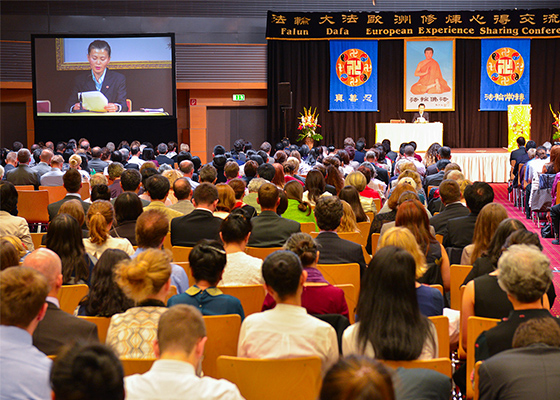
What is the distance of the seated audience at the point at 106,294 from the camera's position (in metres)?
3.02

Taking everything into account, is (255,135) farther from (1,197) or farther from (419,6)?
(1,197)

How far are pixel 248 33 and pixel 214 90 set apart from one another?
1.75 m

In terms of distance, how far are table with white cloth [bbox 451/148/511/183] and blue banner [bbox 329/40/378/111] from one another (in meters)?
3.20

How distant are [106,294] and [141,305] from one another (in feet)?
1.36

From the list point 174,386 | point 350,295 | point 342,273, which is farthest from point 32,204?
point 174,386

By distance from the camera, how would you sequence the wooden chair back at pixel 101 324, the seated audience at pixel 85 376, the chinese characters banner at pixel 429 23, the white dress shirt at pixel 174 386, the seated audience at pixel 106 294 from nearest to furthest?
the seated audience at pixel 85 376
the white dress shirt at pixel 174 386
the wooden chair back at pixel 101 324
the seated audience at pixel 106 294
the chinese characters banner at pixel 429 23

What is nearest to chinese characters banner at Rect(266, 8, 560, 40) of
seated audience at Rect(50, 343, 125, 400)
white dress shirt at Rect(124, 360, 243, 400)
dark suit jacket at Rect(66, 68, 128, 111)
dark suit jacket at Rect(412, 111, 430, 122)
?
dark suit jacket at Rect(412, 111, 430, 122)

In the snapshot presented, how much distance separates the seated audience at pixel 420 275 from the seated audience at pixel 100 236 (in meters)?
1.85

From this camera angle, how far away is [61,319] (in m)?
2.70

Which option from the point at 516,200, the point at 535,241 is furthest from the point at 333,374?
the point at 516,200

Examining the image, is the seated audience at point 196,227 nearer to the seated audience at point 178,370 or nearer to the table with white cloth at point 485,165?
the seated audience at point 178,370

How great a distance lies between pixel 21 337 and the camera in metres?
2.18

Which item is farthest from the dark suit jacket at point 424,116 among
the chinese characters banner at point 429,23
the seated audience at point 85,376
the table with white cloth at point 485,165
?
the seated audience at point 85,376

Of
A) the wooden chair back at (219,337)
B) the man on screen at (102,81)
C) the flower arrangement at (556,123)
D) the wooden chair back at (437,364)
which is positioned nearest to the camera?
the wooden chair back at (437,364)
